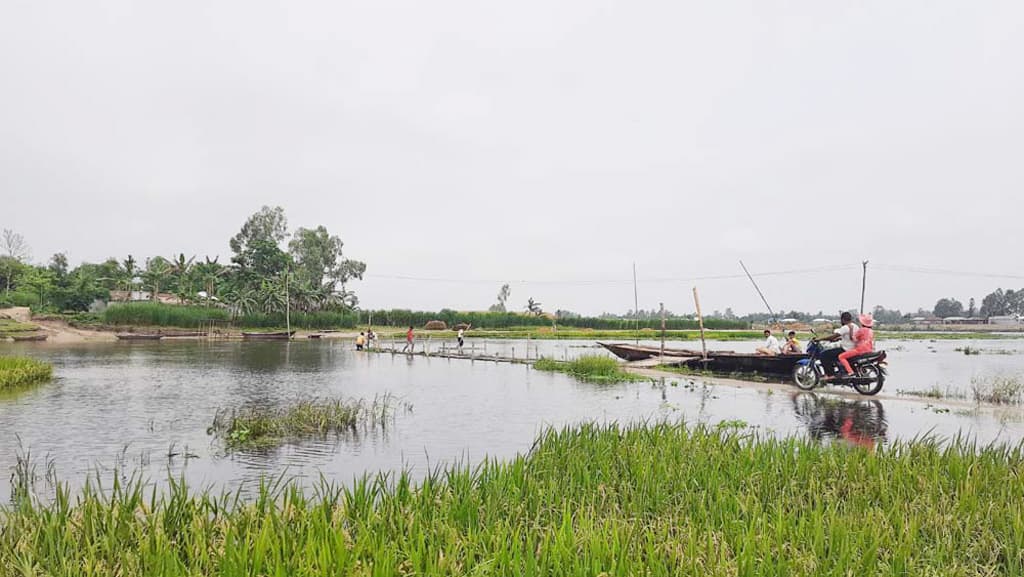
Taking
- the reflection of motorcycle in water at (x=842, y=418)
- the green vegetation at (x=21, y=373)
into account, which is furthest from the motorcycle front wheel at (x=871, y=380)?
the green vegetation at (x=21, y=373)

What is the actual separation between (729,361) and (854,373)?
5.76m

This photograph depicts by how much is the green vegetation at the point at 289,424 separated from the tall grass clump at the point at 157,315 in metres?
42.8

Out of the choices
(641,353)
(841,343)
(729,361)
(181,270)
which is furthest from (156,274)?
(841,343)

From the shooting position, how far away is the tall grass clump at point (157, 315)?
47719mm

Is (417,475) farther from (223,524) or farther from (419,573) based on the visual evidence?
(419,573)

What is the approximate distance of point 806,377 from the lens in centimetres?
1595

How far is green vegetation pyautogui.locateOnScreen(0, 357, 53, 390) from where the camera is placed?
15748 millimetres

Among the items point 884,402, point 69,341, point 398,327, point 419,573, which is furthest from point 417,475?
point 398,327

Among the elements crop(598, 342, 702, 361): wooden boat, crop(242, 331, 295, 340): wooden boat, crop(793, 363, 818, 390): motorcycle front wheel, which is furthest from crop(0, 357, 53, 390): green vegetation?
crop(242, 331, 295, 340): wooden boat

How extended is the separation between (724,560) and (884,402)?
12.9 metres

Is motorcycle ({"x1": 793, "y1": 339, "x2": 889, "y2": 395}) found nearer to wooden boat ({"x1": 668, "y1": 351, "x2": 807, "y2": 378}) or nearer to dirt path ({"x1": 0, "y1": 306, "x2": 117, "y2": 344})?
wooden boat ({"x1": 668, "y1": 351, "x2": 807, "y2": 378})

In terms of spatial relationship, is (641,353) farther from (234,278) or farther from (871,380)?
(234,278)

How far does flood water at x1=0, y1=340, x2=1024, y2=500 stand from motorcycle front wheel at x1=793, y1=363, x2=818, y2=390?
0.34 meters

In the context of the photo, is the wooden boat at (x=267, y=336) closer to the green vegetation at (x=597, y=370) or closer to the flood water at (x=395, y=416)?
the flood water at (x=395, y=416)
